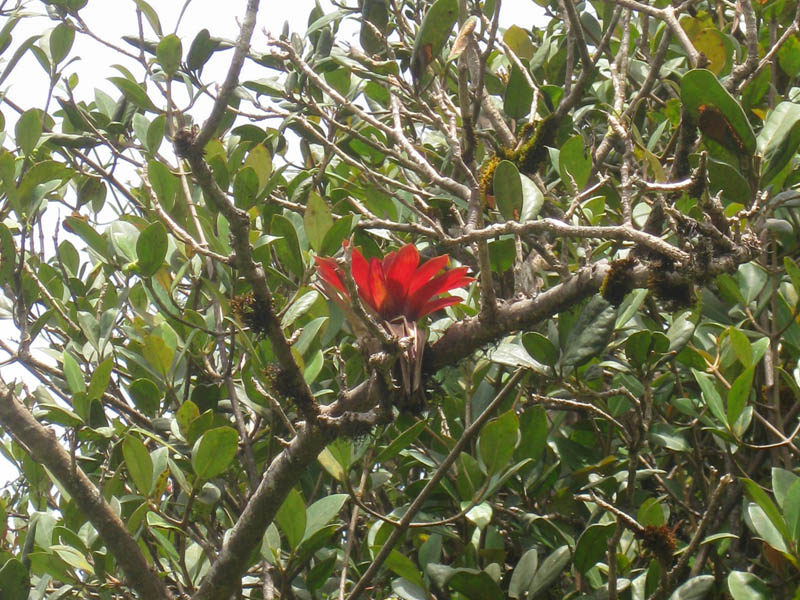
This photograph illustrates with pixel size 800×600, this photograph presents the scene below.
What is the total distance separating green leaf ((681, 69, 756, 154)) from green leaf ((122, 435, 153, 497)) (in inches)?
40.7

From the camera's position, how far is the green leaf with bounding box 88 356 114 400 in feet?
4.97

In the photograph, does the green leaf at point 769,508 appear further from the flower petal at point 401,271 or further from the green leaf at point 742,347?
the flower petal at point 401,271

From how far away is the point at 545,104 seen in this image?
6.58 feet

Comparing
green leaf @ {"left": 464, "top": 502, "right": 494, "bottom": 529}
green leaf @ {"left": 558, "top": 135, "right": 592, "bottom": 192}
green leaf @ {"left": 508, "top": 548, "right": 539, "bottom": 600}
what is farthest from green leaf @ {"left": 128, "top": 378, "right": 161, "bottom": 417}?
green leaf @ {"left": 558, "top": 135, "right": 592, "bottom": 192}

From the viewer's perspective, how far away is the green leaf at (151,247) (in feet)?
5.07

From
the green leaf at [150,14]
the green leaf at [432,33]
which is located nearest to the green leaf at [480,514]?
Result: the green leaf at [432,33]

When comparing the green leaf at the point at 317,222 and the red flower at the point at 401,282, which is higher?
the green leaf at the point at 317,222

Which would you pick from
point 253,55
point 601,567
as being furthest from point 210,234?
point 601,567

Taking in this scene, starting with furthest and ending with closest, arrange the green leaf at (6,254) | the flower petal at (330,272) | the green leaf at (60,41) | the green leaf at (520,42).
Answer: the green leaf at (520,42), the green leaf at (60,41), the green leaf at (6,254), the flower petal at (330,272)

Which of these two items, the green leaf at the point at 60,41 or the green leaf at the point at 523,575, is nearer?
the green leaf at the point at 523,575

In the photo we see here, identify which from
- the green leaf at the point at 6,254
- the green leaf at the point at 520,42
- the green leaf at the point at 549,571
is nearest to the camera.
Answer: the green leaf at the point at 549,571

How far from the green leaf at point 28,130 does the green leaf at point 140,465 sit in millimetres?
764

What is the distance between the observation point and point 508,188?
1.36 m

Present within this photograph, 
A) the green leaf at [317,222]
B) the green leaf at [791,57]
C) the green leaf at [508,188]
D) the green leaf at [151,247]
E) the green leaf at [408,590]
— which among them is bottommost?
the green leaf at [408,590]
